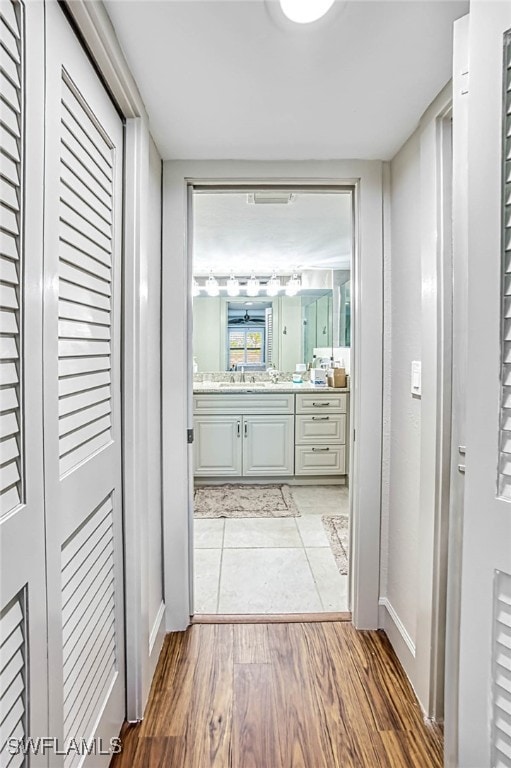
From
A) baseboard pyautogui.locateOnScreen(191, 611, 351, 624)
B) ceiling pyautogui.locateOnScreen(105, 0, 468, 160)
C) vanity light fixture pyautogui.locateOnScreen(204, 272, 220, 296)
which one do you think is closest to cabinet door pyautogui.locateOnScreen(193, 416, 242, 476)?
vanity light fixture pyautogui.locateOnScreen(204, 272, 220, 296)

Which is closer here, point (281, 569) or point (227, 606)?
point (227, 606)

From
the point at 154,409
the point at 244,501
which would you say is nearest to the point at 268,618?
the point at 154,409

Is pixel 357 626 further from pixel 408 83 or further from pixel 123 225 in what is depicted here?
pixel 408 83

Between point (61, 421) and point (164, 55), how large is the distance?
1.08 meters

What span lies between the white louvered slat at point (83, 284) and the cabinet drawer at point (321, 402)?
9.30ft

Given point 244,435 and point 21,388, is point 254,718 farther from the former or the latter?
point 244,435

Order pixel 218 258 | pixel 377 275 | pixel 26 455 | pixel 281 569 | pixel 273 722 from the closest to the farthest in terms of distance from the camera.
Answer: pixel 26 455, pixel 273 722, pixel 377 275, pixel 281 569, pixel 218 258

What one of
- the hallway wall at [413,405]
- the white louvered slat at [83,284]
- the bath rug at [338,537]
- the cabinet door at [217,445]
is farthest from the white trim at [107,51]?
the cabinet door at [217,445]

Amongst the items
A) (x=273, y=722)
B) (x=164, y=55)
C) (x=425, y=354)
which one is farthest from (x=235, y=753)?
(x=164, y=55)

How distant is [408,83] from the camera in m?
1.36

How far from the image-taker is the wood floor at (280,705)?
1348 mm

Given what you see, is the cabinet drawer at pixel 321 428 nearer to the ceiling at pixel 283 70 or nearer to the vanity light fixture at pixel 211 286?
the vanity light fixture at pixel 211 286

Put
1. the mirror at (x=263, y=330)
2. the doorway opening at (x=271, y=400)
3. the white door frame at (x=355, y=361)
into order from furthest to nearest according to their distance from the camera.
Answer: the mirror at (x=263, y=330) → the doorway opening at (x=271, y=400) → the white door frame at (x=355, y=361)

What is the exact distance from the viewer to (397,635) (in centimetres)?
179
